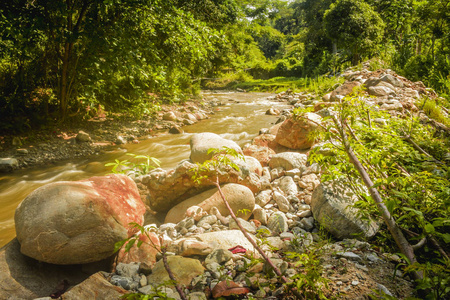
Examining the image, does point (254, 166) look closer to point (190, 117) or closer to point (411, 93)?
point (411, 93)

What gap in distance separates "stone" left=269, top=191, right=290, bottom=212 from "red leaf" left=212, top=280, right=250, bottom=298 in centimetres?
142

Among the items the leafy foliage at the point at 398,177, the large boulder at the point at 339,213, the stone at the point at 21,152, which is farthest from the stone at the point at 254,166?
the stone at the point at 21,152

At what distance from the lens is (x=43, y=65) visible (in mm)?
6113

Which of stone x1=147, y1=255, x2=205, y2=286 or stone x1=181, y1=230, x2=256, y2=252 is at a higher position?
stone x1=147, y1=255, x2=205, y2=286

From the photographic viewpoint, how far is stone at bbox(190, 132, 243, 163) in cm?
396

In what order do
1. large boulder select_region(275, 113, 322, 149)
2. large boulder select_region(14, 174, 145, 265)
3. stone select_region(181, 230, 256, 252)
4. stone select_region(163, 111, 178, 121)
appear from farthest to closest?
stone select_region(163, 111, 178, 121)
large boulder select_region(275, 113, 322, 149)
stone select_region(181, 230, 256, 252)
large boulder select_region(14, 174, 145, 265)

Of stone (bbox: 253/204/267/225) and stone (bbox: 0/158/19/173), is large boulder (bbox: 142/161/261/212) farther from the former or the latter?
stone (bbox: 0/158/19/173)

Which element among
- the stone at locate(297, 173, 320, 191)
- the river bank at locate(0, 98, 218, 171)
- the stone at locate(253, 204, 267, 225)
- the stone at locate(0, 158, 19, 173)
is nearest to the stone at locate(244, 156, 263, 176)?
the stone at locate(297, 173, 320, 191)

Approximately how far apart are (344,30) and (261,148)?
14.3m

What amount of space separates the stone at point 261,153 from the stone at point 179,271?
2803 mm

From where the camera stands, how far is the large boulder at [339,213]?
2.08 m

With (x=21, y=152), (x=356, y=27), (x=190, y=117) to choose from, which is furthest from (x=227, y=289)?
(x=356, y=27)

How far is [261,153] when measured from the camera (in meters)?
4.63

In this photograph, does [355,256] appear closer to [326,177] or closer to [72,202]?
[326,177]
